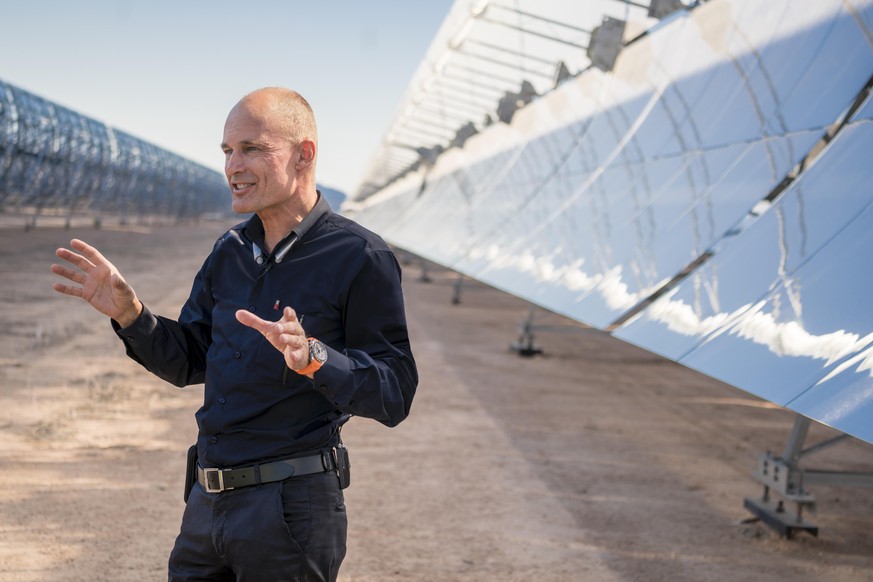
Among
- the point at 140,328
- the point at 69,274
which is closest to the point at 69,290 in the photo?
the point at 69,274

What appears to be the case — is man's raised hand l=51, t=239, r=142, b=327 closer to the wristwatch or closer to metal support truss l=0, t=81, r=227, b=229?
the wristwatch

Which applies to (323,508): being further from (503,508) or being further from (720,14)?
(720,14)

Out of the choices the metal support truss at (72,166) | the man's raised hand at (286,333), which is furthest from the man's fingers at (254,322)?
the metal support truss at (72,166)

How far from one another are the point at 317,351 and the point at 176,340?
756 millimetres

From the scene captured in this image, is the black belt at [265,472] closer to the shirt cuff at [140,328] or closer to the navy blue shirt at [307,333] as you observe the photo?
the navy blue shirt at [307,333]

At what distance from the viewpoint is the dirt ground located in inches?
179

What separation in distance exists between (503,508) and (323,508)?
319 cm

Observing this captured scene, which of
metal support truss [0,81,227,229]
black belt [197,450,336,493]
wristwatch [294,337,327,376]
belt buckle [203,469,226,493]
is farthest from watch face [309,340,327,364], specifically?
metal support truss [0,81,227,229]

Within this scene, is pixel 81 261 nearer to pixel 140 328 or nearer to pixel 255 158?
pixel 140 328

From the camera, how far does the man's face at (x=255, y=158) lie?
2.42 meters

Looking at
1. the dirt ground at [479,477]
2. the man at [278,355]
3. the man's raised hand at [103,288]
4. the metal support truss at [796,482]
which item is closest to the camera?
the man at [278,355]

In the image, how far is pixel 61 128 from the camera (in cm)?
Answer: 4028

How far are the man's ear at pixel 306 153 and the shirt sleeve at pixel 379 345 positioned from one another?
0.30 metres

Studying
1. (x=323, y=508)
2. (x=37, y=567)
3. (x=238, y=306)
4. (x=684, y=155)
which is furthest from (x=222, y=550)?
(x=684, y=155)
